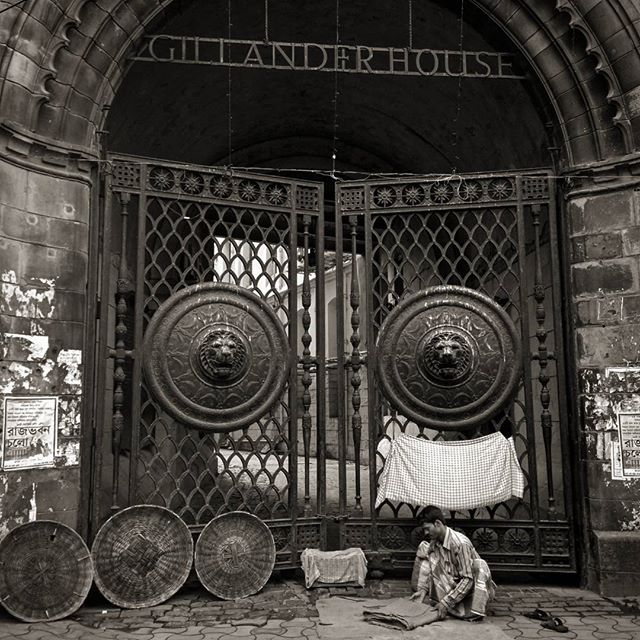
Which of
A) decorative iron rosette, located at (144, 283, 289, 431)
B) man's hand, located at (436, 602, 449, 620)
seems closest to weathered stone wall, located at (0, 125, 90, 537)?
decorative iron rosette, located at (144, 283, 289, 431)

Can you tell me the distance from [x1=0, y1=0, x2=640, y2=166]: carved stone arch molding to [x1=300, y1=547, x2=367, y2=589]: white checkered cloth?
4.25 metres

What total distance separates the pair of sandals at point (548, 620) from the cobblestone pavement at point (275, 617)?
0.06m

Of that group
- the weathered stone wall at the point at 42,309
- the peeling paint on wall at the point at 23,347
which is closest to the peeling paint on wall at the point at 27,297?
the weathered stone wall at the point at 42,309

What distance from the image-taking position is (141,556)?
6121 millimetres

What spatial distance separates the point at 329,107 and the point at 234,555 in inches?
280

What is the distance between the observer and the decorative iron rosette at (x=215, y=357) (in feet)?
22.5

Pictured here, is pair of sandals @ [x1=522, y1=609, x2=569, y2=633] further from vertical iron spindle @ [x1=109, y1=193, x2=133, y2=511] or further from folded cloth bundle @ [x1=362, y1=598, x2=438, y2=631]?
vertical iron spindle @ [x1=109, y1=193, x2=133, y2=511]

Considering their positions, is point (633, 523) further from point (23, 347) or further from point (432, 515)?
point (23, 347)

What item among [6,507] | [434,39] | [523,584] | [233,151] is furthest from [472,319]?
[233,151]

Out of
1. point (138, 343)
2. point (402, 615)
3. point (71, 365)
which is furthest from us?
point (138, 343)

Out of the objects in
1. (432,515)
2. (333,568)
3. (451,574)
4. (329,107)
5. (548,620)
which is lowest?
(548,620)

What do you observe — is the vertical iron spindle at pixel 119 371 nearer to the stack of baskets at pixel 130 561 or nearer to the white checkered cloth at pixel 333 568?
the stack of baskets at pixel 130 561

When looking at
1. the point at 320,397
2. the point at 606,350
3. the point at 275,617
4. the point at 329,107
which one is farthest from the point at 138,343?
the point at 329,107

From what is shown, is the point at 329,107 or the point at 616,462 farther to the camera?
the point at 329,107
